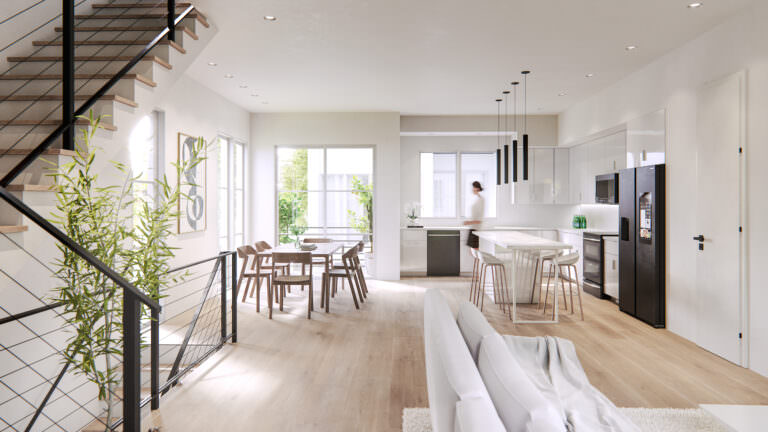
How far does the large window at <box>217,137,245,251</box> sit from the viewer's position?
6605 mm

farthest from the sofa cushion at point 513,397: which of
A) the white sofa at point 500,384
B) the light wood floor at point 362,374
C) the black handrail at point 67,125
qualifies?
the black handrail at point 67,125

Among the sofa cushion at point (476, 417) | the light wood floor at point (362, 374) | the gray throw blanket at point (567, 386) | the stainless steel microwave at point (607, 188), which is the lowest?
the light wood floor at point (362, 374)

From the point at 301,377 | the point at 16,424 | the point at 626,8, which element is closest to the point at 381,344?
the point at 301,377

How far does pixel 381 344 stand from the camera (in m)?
4.03

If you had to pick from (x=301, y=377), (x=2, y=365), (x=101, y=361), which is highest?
(x=2, y=365)

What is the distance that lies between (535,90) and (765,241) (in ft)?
11.5

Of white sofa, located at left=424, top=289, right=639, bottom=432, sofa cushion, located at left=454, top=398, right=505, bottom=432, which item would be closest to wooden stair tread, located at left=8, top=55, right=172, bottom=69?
white sofa, located at left=424, top=289, right=639, bottom=432

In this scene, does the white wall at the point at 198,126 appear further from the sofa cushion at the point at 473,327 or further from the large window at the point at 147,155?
the sofa cushion at the point at 473,327

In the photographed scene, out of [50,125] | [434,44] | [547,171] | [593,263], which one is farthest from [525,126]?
[50,125]

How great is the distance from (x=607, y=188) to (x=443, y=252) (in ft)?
9.65

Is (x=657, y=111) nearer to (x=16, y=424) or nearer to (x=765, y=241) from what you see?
(x=765, y=241)

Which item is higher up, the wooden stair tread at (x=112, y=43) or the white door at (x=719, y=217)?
the wooden stair tread at (x=112, y=43)

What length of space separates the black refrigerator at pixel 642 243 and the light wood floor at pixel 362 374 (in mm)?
238

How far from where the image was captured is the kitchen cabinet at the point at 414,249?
304 inches
